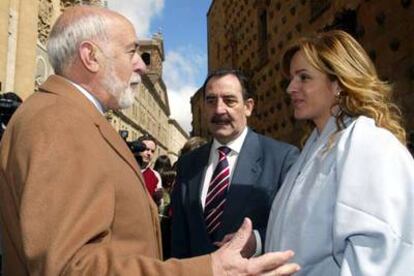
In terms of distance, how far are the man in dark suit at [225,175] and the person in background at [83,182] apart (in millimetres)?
990

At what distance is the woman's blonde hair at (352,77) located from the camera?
1922 mm

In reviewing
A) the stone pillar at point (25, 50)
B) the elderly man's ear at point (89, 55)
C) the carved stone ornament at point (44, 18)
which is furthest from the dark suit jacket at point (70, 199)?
the carved stone ornament at point (44, 18)

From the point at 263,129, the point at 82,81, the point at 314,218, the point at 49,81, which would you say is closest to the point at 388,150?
the point at 314,218

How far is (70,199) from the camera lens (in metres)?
1.31

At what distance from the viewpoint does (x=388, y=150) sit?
66.4 inches

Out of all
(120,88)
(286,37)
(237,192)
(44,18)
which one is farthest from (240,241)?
(44,18)

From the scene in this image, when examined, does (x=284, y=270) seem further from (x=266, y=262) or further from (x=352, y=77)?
(x=352, y=77)

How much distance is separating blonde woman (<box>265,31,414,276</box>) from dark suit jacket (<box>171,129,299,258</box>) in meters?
0.55

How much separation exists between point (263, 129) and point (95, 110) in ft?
25.4

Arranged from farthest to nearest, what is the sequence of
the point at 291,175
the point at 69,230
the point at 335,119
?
1. the point at 291,175
2. the point at 335,119
3. the point at 69,230

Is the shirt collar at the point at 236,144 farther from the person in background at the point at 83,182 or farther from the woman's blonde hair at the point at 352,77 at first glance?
the person in background at the point at 83,182

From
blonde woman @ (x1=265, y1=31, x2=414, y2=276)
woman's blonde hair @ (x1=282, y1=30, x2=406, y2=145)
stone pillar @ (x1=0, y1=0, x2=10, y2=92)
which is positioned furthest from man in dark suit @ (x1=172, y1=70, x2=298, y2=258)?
stone pillar @ (x1=0, y1=0, x2=10, y2=92)

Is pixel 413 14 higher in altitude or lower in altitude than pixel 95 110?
higher

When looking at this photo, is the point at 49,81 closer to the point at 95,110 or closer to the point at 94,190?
the point at 95,110
